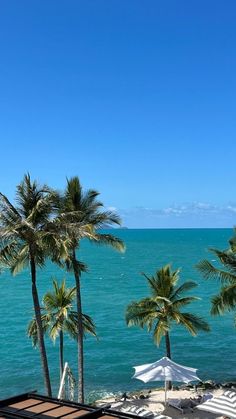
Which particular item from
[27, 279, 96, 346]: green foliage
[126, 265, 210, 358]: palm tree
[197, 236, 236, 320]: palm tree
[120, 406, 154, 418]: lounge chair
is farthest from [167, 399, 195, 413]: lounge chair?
[27, 279, 96, 346]: green foliage

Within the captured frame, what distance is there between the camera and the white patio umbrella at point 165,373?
2177 centimetres

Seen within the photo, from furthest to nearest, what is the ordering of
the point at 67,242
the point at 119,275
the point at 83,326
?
1. the point at 119,275
2. the point at 83,326
3. the point at 67,242

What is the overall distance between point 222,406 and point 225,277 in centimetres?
632

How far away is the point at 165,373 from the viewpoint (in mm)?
22062

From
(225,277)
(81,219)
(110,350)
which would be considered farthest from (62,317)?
(110,350)

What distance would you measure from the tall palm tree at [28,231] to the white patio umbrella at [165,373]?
4.63m

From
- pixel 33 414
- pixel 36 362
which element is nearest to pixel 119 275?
pixel 36 362

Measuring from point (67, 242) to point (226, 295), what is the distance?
9075 millimetres

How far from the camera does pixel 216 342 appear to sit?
151ft

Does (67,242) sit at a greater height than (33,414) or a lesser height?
greater

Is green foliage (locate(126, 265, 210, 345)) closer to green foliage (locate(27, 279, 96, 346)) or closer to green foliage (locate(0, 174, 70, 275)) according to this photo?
green foliage (locate(27, 279, 96, 346))

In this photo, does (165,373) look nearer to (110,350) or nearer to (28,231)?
Answer: (28,231)

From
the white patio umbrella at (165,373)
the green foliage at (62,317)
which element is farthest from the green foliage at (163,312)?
the white patio umbrella at (165,373)

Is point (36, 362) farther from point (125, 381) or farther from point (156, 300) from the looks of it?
point (156, 300)
